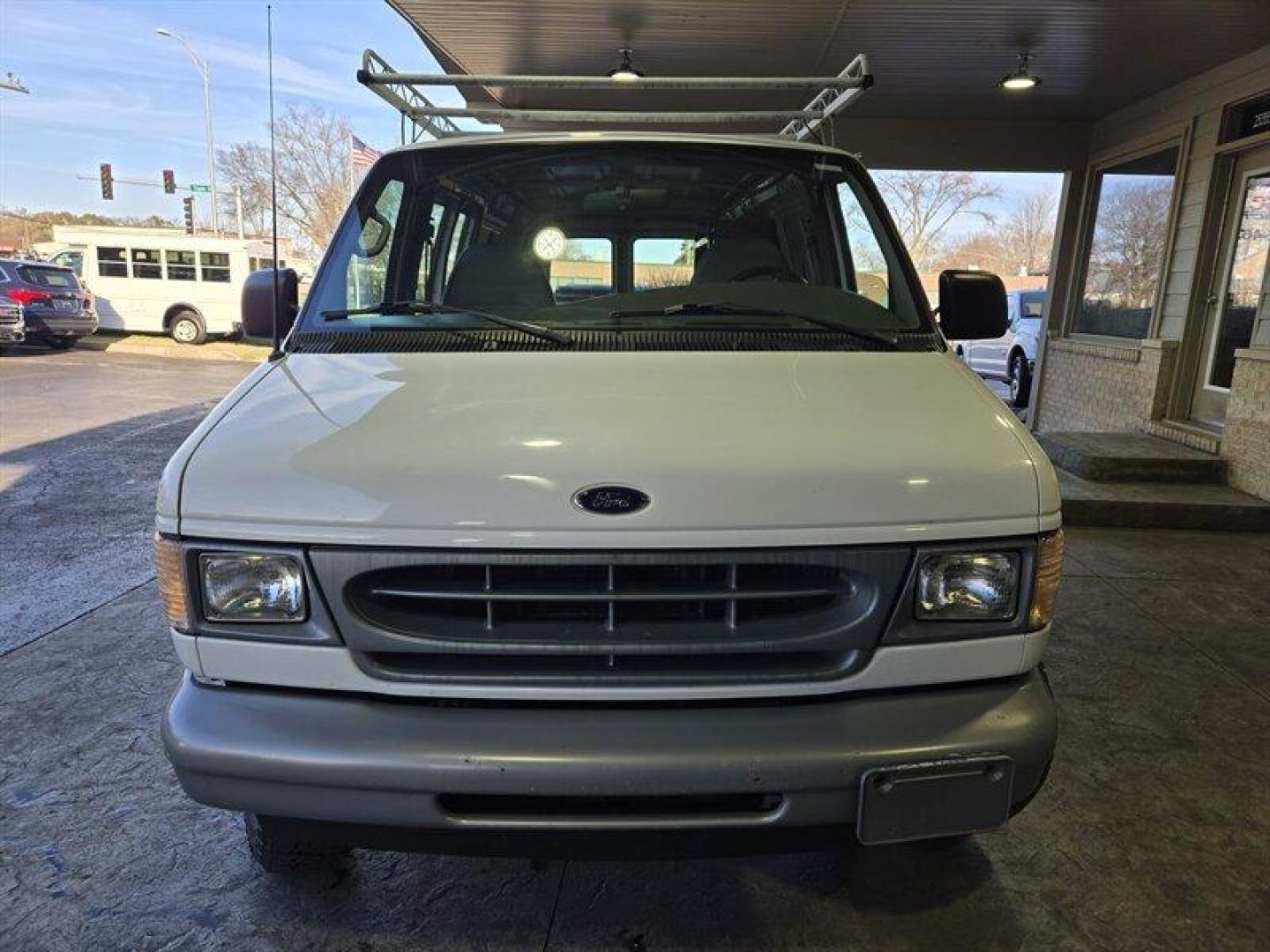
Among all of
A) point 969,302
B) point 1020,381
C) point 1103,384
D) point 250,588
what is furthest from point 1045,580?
point 1020,381

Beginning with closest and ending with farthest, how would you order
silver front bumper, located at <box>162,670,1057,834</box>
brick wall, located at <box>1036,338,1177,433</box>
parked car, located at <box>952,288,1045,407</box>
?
silver front bumper, located at <box>162,670,1057,834</box>
brick wall, located at <box>1036,338,1177,433</box>
parked car, located at <box>952,288,1045,407</box>

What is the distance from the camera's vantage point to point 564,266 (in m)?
3.07

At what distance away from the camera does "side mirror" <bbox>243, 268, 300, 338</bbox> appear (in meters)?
3.09

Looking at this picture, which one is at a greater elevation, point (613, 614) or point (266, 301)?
point (266, 301)

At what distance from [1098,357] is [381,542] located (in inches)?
359

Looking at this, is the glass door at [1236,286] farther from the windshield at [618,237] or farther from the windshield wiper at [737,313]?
the windshield wiper at [737,313]

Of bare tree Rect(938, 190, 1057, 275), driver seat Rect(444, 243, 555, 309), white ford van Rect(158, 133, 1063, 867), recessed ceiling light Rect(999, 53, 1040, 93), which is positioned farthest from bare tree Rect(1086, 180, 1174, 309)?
bare tree Rect(938, 190, 1057, 275)

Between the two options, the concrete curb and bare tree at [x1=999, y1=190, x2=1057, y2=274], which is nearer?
the concrete curb

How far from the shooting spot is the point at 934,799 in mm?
1714

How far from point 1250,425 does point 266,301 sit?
6.98 m

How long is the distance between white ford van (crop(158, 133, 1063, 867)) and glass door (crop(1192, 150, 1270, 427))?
21.8ft

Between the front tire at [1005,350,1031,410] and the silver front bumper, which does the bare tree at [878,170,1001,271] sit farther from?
the silver front bumper

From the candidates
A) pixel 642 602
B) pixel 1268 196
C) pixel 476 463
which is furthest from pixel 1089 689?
pixel 1268 196

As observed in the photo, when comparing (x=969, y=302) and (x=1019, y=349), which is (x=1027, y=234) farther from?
(x=969, y=302)
